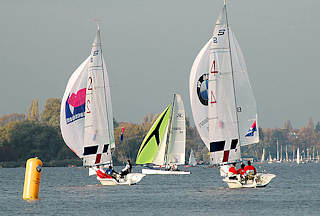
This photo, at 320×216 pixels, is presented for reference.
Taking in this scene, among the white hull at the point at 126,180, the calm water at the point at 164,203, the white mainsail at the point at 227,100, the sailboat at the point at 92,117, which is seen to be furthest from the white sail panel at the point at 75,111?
the white mainsail at the point at 227,100

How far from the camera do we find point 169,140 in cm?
8781

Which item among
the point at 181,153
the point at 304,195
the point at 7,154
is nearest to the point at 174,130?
the point at 181,153

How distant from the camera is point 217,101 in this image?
50.9 metres

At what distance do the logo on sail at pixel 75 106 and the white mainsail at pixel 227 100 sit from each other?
43.0 feet

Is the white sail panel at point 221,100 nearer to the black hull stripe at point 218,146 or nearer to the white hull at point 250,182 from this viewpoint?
the black hull stripe at point 218,146

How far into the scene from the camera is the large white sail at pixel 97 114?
58.6 m

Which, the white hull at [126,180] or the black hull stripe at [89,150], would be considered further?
the black hull stripe at [89,150]

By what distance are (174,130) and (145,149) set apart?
484 centimetres

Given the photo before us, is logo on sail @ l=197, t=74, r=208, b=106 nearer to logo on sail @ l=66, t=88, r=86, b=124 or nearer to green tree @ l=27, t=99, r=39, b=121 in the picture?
logo on sail @ l=66, t=88, r=86, b=124

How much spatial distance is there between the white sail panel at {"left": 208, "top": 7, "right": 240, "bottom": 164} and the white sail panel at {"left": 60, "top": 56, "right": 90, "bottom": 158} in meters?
13.3

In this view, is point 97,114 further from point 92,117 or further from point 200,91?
point 200,91

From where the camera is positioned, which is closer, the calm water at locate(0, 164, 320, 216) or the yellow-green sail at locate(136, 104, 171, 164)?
the calm water at locate(0, 164, 320, 216)

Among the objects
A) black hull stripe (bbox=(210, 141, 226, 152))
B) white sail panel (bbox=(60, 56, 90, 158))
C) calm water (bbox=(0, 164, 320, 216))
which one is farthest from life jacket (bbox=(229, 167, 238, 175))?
white sail panel (bbox=(60, 56, 90, 158))

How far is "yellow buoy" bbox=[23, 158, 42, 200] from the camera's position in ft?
141
